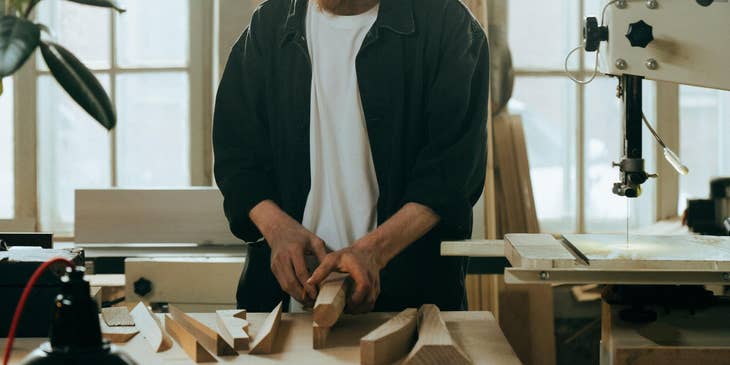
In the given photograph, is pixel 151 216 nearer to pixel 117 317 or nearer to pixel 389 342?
pixel 117 317

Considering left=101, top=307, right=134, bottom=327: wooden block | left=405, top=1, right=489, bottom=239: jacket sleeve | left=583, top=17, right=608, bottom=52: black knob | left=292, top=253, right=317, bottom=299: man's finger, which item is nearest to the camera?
left=101, top=307, right=134, bottom=327: wooden block

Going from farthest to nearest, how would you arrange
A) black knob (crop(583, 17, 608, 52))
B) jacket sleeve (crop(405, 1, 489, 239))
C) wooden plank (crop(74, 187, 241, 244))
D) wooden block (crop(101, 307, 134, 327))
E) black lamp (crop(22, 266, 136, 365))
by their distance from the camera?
wooden plank (crop(74, 187, 241, 244)) < jacket sleeve (crop(405, 1, 489, 239)) < black knob (crop(583, 17, 608, 52)) < wooden block (crop(101, 307, 134, 327)) < black lamp (crop(22, 266, 136, 365))

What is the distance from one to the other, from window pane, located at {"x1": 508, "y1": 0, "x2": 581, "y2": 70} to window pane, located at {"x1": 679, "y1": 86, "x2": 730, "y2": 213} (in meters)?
0.53

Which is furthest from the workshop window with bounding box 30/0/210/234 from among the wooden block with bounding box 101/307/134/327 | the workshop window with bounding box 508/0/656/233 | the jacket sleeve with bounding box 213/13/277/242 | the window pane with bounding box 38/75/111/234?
the wooden block with bounding box 101/307/134/327

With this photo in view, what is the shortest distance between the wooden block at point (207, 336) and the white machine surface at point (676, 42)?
78 cm

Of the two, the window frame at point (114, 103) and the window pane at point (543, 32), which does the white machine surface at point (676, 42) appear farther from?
the window frame at point (114, 103)

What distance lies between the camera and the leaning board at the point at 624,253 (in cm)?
127

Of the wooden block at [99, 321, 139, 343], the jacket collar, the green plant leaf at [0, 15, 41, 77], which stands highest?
the jacket collar

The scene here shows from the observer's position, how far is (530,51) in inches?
146

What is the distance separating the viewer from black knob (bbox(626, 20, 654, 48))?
1.44m

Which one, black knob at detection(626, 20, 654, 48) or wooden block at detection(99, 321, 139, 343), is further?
black knob at detection(626, 20, 654, 48)

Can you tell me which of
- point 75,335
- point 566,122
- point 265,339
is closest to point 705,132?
point 566,122

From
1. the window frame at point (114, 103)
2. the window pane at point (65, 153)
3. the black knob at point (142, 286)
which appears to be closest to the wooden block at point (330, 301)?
the black knob at point (142, 286)

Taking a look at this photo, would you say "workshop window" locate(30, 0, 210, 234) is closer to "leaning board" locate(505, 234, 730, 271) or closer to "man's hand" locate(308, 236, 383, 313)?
"man's hand" locate(308, 236, 383, 313)
